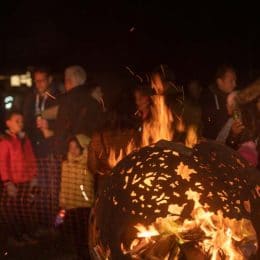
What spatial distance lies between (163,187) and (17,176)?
3878mm

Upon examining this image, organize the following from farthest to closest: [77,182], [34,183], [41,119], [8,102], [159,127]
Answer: [8,102] → [41,119] → [34,183] → [77,182] → [159,127]

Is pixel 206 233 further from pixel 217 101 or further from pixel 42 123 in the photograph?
pixel 42 123

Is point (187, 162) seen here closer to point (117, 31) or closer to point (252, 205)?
point (252, 205)

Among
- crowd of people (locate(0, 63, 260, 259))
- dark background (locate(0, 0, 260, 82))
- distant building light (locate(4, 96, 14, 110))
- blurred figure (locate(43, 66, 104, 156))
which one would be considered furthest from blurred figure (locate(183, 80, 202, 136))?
dark background (locate(0, 0, 260, 82))

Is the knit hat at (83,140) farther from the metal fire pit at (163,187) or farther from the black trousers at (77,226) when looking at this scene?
the metal fire pit at (163,187)

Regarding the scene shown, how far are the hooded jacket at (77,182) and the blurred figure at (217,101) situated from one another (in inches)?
53.8

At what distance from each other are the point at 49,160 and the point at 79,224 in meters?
1.10

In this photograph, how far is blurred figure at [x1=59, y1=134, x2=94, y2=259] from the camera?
743cm

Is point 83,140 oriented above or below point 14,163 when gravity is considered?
above

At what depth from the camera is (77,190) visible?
24.9ft

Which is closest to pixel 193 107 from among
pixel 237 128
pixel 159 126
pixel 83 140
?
pixel 237 128

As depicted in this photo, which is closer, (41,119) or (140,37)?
(41,119)

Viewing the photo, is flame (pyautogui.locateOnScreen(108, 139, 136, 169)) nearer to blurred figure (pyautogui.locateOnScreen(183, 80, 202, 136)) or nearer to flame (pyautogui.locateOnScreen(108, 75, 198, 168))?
flame (pyautogui.locateOnScreen(108, 75, 198, 168))

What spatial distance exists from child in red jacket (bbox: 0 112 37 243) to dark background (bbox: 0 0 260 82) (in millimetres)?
6140
